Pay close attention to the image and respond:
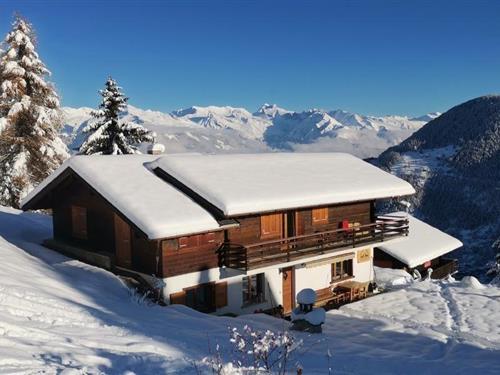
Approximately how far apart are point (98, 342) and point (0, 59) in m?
23.8

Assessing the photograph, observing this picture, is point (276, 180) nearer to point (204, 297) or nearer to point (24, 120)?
point (204, 297)

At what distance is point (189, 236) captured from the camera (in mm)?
17469

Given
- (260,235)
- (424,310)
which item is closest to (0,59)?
(260,235)

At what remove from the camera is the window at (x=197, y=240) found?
56.7ft

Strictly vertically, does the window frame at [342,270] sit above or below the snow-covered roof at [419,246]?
above

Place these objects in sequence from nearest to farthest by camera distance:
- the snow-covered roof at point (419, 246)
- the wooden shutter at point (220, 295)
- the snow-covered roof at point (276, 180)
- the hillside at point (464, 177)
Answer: the snow-covered roof at point (276, 180) → the wooden shutter at point (220, 295) → the snow-covered roof at point (419, 246) → the hillside at point (464, 177)

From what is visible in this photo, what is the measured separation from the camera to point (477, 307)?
2202 cm

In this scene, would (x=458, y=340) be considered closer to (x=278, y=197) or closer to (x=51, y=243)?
(x=278, y=197)

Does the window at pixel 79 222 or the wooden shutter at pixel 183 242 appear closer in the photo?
the wooden shutter at pixel 183 242

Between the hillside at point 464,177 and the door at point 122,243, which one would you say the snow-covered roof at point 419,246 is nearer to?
the door at point 122,243

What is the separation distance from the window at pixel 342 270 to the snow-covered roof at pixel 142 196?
8952 millimetres

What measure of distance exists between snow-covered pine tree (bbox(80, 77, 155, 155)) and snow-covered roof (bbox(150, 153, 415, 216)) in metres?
14.2

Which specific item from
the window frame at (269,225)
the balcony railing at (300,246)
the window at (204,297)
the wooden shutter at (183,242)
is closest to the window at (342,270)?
the balcony railing at (300,246)

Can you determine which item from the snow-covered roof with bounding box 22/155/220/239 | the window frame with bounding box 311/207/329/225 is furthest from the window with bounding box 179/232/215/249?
the window frame with bounding box 311/207/329/225
